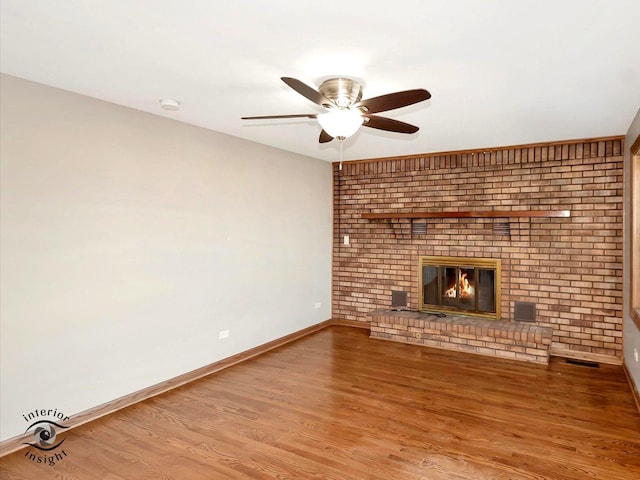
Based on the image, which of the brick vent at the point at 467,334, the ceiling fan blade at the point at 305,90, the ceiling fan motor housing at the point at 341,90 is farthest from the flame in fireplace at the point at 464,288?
the ceiling fan blade at the point at 305,90

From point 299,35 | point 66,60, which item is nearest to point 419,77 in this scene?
point 299,35

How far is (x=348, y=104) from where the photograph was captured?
8.84 ft

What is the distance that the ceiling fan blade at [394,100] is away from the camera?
2202mm

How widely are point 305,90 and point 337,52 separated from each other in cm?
27

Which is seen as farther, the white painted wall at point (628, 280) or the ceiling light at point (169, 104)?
the white painted wall at point (628, 280)

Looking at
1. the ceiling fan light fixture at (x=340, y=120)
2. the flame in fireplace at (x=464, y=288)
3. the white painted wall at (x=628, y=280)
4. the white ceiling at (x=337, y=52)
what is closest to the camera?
the white ceiling at (x=337, y=52)

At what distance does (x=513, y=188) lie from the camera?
16.1 ft

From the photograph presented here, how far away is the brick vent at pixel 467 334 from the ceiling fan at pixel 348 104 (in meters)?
2.90

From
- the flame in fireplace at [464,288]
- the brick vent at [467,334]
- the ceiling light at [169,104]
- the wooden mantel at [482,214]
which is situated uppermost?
the ceiling light at [169,104]

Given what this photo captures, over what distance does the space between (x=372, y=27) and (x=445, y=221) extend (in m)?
3.73

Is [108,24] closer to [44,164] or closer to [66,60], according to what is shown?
[66,60]

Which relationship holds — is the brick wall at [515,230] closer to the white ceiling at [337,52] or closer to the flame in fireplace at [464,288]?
the flame in fireplace at [464,288]

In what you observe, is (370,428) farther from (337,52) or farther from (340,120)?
(337,52)

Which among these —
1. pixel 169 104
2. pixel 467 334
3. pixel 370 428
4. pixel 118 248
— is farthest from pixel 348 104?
pixel 467 334
